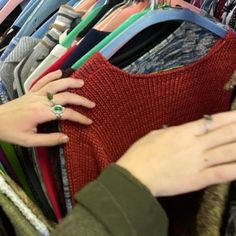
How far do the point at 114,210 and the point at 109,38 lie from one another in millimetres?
317

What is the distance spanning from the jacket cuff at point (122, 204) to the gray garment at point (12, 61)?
1.53ft

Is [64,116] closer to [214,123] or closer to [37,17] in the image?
[214,123]

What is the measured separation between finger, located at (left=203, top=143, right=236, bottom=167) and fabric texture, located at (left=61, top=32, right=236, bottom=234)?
24cm

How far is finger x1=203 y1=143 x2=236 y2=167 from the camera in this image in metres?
0.45

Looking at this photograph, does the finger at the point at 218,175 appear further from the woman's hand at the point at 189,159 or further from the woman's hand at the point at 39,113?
the woman's hand at the point at 39,113

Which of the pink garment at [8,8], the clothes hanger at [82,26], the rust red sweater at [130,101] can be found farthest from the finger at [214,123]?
the pink garment at [8,8]

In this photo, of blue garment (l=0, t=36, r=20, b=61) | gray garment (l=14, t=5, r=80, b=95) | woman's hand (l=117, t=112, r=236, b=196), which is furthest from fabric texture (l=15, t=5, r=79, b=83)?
woman's hand (l=117, t=112, r=236, b=196)

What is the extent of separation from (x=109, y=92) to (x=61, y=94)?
74 mm

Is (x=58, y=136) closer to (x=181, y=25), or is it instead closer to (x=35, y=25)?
(x=181, y=25)

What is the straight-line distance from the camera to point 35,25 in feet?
3.21

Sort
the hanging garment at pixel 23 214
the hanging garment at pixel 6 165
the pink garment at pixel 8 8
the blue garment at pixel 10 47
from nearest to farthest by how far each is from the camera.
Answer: the hanging garment at pixel 23 214
the hanging garment at pixel 6 165
the blue garment at pixel 10 47
the pink garment at pixel 8 8

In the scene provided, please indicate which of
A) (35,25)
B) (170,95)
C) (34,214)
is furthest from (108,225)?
(35,25)

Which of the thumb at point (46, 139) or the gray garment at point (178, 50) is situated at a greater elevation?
the gray garment at point (178, 50)

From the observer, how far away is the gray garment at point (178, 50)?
678mm
